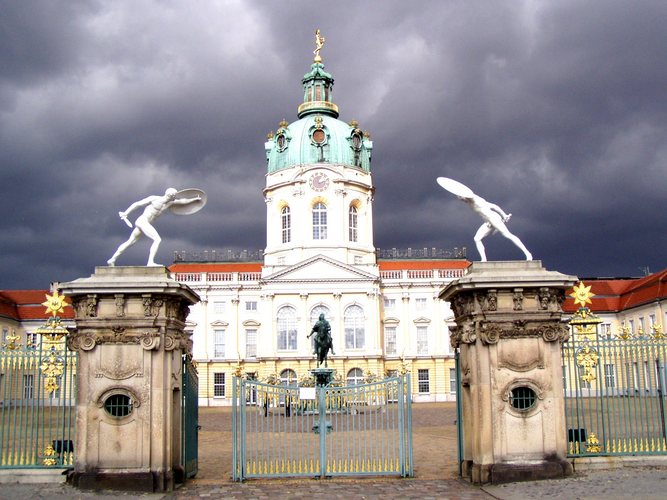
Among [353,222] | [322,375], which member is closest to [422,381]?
[353,222]

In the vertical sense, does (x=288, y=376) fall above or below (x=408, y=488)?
above

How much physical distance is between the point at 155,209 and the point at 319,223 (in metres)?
51.5

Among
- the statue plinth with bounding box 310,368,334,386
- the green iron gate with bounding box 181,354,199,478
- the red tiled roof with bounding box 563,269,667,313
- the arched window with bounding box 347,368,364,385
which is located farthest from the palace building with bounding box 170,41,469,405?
the green iron gate with bounding box 181,354,199,478

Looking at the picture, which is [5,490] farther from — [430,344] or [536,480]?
[430,344]

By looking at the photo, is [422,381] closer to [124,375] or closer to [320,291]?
[320,291]

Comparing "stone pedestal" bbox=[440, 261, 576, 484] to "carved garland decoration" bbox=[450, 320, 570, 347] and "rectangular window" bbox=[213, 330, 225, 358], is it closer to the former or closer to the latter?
"carved garland decoration" bbox=[450, 320, 570, 347]

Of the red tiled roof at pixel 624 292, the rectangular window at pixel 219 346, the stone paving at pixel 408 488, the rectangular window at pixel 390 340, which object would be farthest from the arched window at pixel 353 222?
the stone paving at pixel 408 488

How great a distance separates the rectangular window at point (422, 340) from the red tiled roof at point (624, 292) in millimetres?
12695

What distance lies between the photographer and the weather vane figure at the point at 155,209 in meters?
15.6

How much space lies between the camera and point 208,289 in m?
67.6

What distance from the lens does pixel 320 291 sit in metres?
64.7

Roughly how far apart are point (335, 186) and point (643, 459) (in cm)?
5220

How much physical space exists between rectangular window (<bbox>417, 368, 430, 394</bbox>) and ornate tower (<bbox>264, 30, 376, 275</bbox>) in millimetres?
10628

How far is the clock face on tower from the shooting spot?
66312 millimetres
